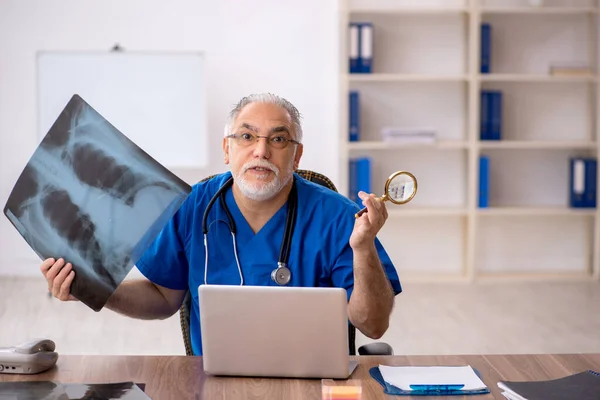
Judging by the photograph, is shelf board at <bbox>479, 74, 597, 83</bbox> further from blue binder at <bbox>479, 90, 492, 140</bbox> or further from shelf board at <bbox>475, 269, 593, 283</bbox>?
shelf board at <bbox>475, 269, 593, 283</bbox>

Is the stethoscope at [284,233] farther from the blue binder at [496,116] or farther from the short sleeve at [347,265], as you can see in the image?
the blue binder at [496,116]

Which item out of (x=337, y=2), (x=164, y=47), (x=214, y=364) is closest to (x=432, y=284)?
(x=337, y=2)

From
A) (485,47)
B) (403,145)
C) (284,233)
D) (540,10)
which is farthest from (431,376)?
(540,10)

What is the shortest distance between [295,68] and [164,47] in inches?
33.6

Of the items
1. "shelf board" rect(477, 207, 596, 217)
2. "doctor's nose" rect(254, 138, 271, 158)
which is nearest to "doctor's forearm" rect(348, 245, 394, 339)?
"doctor's nose" rect(254, 138, 271, 158)

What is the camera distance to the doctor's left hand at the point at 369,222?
1.68 metres

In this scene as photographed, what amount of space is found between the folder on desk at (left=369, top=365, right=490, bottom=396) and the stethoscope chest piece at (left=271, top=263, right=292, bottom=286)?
40 centimetres

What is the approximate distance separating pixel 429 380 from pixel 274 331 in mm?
307

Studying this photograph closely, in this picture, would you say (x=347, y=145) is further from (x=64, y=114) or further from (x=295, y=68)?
(x=64, y=114)

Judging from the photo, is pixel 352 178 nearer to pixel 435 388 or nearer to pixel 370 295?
pixel 370 295

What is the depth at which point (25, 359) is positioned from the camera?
5.40 feet

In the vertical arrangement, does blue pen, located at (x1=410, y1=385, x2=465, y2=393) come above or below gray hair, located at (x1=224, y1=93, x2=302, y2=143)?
below

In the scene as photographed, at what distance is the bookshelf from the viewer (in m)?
5.47

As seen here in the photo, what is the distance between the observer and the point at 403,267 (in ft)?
18.7
